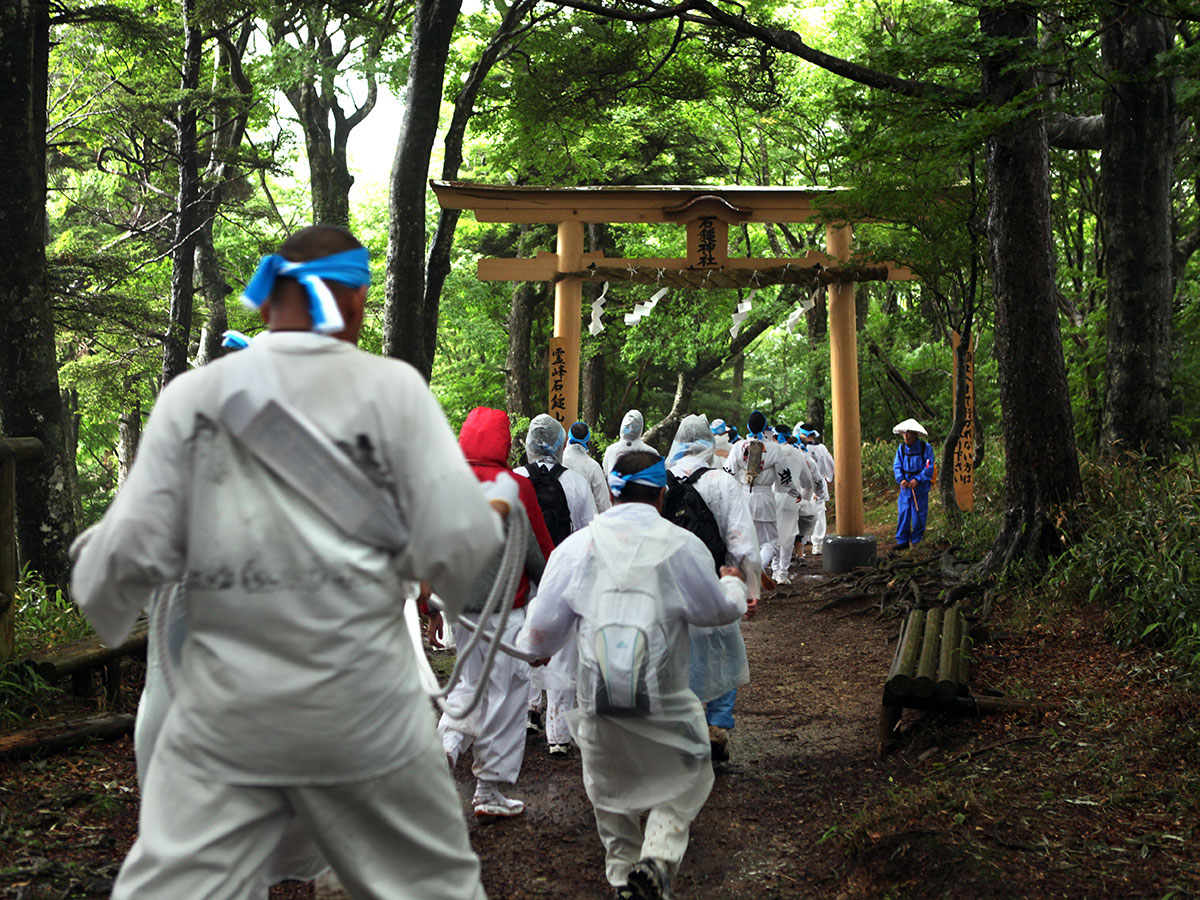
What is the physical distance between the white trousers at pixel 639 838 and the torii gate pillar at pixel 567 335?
10.3 metres

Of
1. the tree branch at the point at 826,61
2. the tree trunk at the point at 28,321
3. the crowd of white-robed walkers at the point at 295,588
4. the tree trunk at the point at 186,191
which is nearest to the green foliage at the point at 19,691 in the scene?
the tree trunk at the point at 28,321

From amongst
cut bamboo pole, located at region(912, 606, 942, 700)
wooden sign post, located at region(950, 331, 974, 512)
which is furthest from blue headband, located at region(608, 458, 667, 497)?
wooden sign post, located at region(950, 331, 974, 512)

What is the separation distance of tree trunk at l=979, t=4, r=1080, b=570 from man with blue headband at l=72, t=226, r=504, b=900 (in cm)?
811

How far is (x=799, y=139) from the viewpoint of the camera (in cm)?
2211

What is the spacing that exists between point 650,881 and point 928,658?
134 inches

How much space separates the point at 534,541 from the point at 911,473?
1099cm

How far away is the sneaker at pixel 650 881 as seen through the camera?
3.82 m

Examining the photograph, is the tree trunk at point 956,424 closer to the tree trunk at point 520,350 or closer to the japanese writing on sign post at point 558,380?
the japanese writing on sign post at point 558,380

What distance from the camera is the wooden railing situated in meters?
5.73

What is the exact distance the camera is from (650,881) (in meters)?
3.82

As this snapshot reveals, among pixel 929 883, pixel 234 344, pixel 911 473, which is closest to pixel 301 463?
pixel 234 344

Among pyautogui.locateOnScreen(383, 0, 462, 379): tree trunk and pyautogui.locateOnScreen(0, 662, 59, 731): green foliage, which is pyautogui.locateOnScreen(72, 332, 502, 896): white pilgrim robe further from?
pyautogui.locateOnScreen(383, 0, 462, 379): tree trunk

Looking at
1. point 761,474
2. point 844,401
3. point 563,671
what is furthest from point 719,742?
point 844,401

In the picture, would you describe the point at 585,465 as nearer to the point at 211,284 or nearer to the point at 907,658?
the point at 907,658
